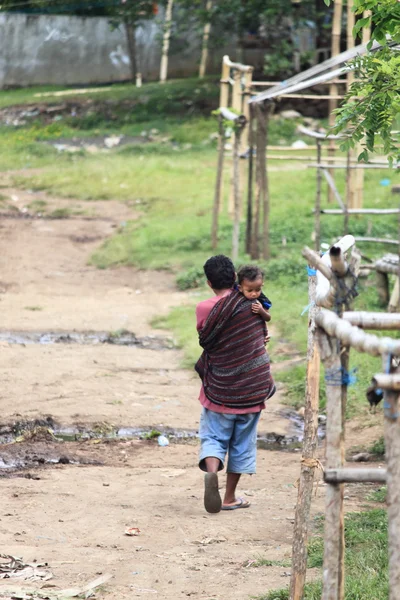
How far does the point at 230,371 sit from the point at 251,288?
461mm

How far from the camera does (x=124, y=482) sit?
5.88 m

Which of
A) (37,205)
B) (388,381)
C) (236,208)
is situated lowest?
(37,205)

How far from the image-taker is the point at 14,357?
338 inches

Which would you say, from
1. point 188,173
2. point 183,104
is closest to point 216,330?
point 188,173

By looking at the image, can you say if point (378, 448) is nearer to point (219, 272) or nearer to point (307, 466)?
point (219, 272)

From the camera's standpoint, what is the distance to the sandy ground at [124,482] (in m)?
4.34

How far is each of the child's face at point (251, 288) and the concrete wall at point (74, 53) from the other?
21.4 meters

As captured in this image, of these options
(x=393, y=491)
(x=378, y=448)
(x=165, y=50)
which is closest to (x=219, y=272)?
(x=378, y=448)

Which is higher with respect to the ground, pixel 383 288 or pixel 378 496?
pixel 383 288

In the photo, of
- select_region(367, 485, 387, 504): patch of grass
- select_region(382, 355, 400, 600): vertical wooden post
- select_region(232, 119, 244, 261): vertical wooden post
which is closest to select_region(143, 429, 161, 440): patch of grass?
select_region(367, 485, 387, 504): patch of grass

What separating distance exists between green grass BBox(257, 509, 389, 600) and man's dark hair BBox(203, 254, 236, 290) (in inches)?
53.7

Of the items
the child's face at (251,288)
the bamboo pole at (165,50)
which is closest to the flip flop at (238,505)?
the child's face at (251,288)

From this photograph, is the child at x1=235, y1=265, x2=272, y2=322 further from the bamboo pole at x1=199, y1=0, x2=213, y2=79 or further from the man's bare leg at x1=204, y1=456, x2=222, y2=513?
the bamboo pole at x1=199, y1=0, x2=213, y2=79

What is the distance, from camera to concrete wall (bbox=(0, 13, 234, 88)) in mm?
25694
